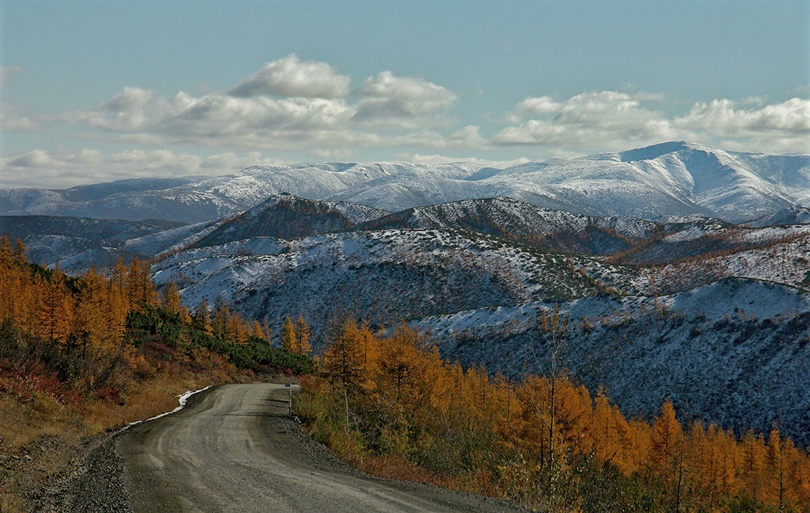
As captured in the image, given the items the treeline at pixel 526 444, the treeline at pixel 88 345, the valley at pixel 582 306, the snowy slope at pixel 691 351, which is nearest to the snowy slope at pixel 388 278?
the valley at pixel 582 306

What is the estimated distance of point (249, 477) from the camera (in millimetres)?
13961

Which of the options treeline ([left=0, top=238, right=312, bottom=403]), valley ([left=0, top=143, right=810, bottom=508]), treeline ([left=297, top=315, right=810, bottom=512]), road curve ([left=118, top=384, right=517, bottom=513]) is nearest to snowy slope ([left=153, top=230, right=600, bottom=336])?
valley ([left=0, top=143, right=810, bottom=508])

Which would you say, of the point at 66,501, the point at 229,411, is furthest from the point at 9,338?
the point at 66,501

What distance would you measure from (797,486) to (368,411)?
148ft

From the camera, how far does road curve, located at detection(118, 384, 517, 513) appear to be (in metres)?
11.7

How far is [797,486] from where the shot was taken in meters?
47.1

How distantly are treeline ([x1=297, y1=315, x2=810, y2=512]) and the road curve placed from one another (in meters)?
1.68

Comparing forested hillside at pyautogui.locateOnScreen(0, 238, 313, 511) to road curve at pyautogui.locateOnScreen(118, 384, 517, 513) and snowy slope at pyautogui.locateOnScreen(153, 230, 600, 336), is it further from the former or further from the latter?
snowy slope at pyautogui.locateOnScreen(153, 230, 600, 336)

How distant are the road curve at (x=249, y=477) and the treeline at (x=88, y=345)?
467 cm

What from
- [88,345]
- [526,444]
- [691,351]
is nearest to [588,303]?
[691,351]

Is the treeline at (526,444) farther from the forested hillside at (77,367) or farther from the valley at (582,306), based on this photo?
the forested hillside at (77,367)

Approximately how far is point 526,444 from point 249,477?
22729 mm

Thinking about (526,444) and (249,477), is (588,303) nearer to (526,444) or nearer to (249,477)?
(526,444)

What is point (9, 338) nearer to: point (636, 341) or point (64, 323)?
point (64, 323)
